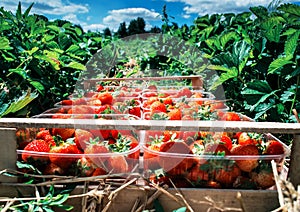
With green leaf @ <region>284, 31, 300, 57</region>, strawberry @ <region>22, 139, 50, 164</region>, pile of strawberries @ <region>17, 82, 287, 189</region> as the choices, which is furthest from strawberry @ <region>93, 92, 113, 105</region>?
green leaf @ <region>284, 31, 300, 57</region>

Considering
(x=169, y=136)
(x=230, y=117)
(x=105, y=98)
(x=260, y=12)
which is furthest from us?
(x=260, y=12)

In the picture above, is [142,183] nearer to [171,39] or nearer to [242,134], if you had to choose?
[242,134]

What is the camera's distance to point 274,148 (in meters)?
1.42

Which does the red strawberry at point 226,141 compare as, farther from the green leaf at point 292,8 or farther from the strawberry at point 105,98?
the strawberry at point 105,98

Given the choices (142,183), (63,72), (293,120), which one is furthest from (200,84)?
(142,183)

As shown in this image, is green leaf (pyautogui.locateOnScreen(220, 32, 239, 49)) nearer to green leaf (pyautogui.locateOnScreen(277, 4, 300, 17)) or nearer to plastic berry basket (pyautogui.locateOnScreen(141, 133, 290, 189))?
green leaf (pyautogui.locateOnScreen(277, 4, 300, 17))

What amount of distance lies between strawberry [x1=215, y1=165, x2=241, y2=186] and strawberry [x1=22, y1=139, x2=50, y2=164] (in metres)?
0.69

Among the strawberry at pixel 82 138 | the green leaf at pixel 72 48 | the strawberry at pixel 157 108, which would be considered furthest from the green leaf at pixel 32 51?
the strawberry at pixel 82 138

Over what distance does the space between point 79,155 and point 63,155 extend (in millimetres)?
62

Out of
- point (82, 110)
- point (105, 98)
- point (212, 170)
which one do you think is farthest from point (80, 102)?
point (212, 170)

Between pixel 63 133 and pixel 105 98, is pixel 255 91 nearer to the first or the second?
pixel 105 98

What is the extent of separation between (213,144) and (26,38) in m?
2.08

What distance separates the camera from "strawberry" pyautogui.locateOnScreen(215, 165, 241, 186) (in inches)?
52.9

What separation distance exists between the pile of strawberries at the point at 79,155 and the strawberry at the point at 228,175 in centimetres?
35
